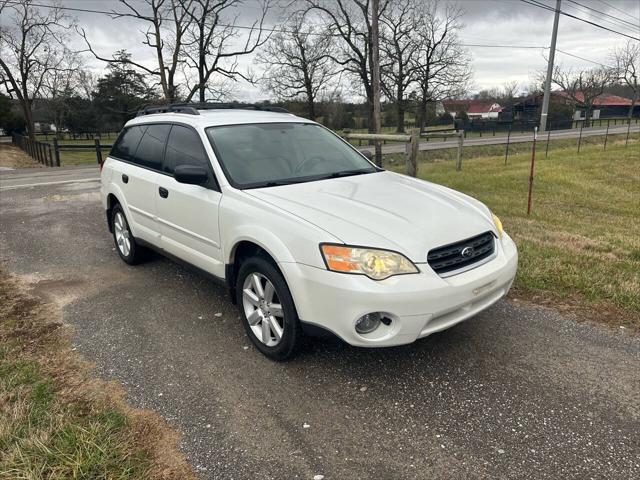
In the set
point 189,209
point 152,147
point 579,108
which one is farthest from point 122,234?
point 579,108

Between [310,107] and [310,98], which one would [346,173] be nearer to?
[310,98]

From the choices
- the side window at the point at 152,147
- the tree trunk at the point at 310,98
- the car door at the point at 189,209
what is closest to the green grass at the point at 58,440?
the car door at the point at 189,209

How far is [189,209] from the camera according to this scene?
3.96 m

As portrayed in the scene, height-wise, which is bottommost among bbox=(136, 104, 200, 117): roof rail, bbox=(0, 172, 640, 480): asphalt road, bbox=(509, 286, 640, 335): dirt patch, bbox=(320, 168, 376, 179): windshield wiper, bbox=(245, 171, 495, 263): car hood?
bbox=(0, 172, 640, 480): asphalt road

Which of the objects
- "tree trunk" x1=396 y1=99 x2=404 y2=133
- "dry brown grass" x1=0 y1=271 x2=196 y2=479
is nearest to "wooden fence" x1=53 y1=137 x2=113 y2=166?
"dry brown grass" x1=0 y1=271 x2=196 y2=479

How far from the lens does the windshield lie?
3756 mm

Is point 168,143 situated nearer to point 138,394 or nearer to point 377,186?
point 377,186

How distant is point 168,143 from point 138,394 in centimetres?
242

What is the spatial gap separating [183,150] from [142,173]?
830 millimetres

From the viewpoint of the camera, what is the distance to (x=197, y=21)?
2608cm

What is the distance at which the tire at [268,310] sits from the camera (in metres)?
3.07

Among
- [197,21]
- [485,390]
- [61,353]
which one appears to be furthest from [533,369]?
[197,21]

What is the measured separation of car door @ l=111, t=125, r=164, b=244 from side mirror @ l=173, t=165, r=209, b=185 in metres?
0.98

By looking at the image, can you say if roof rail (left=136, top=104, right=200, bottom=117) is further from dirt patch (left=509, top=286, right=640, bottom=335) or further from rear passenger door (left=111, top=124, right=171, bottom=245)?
dirt patch (left=509, top=286, right=640, bottom=335)
